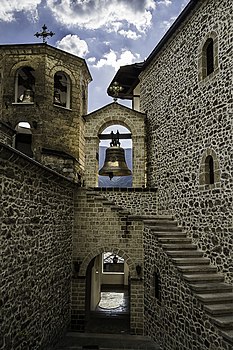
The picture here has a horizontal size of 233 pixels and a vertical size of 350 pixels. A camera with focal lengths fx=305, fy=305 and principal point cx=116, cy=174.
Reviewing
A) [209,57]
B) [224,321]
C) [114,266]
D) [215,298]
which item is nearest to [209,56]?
[209,57]

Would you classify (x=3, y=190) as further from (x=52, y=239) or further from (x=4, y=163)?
(x=52, y=239)

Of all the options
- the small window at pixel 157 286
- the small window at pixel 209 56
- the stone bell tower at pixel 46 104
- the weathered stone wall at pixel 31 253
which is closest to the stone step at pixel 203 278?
the small window at pixel 157 286

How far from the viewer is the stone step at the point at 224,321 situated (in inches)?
198

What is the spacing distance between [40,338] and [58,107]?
714cm

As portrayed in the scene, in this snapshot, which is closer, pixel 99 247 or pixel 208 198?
pixel 208 198

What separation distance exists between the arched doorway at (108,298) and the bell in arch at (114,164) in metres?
2.65

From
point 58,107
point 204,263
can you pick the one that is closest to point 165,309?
point 204,263

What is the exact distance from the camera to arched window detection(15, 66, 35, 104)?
10.5 meters

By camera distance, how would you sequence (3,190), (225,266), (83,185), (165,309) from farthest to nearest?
(83,185), (165,309), (225,266), (3,190)

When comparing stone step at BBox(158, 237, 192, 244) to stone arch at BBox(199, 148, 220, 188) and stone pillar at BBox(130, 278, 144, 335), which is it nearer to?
stone arch at BBox(199, 148, 220, 188)

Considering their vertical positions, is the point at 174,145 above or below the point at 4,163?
above

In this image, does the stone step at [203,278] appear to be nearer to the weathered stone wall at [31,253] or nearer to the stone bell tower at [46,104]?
the weathered stone wall at [31,253]

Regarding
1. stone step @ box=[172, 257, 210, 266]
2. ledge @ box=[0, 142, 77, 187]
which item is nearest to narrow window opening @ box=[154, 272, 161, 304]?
stone step @ box=[172, 257, 210, 266]

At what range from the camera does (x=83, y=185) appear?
10133mm
